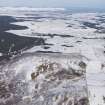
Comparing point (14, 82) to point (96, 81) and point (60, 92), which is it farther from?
point (96, 81)

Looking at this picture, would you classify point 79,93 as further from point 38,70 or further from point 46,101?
point 38,70

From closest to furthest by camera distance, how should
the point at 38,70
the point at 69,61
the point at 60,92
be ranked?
the point at 60,92 → the point at 38,70 → the point at 69,61

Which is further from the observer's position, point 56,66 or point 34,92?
point 56,66

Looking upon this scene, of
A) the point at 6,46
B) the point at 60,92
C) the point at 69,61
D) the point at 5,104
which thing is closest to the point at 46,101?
the point at 60,92

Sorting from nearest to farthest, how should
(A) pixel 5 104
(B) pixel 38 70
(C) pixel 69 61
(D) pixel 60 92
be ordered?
1. (A) pixel 5 104
2. (D) pixel 60 92
3. (B) pixel 38 70
4. (C) pixel 69 61

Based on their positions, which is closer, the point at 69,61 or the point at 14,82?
the point at 14,82

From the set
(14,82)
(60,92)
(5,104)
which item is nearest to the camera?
(5,104)

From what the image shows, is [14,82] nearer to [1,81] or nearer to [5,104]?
[1,81]

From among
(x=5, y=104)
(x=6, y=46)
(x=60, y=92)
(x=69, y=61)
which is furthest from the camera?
(x=6, y=46)

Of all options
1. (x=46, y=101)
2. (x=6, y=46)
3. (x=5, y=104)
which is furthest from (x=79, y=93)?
(x=6, y=46)
